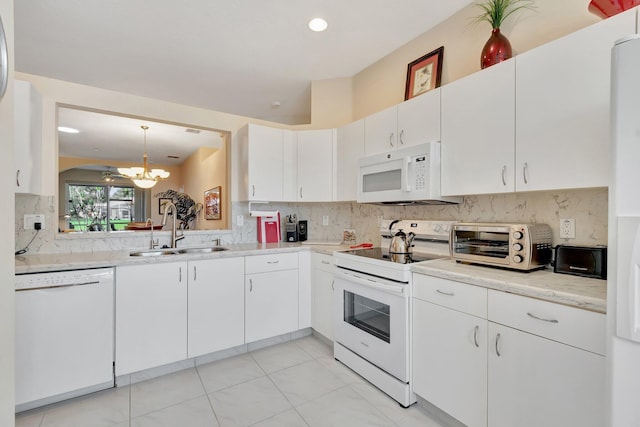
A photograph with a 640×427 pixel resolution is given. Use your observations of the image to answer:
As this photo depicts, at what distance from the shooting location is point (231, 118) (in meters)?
3.22

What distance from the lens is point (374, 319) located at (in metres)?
2.14

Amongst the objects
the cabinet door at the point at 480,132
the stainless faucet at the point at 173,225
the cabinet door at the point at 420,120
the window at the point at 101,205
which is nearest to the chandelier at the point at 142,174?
the stainless faucet at the point at 173,225

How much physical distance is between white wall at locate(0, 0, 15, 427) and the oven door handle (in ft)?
6.03

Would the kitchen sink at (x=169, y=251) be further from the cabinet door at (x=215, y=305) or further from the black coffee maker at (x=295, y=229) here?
the black coffee maker at (x=295, y=229)

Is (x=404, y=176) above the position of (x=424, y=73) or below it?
below

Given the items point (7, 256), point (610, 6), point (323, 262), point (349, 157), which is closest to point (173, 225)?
point (323, 262)

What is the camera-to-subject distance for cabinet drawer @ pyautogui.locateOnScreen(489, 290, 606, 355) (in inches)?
44.2

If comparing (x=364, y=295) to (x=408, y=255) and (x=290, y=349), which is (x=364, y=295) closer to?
(x=408, y=255)

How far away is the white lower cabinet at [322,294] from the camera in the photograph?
8.71 ft

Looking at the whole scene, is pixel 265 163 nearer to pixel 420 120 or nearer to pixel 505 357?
pixel 420 120

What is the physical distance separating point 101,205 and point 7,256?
8.79 metres

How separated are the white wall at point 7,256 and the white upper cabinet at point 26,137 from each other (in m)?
0.99

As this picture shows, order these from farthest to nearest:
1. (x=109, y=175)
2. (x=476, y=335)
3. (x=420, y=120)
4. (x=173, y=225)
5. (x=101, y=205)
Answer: (x=101, y=205) < (x=109, y=175) < (x=173, y=225) < (x=420, y=120) < (x=476, y=335)

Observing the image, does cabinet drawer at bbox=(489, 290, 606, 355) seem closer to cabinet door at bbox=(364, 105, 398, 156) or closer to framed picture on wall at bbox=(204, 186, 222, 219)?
cabinet door at bbox=(364, 105, 398, 156)
